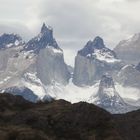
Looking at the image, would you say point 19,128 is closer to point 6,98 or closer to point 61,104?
point 61,104

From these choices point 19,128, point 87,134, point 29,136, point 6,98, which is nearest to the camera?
point 29,136

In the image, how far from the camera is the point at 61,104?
174 ft

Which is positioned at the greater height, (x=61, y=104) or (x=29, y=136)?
(x=61, y=104)

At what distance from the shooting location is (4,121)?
48.8 metres

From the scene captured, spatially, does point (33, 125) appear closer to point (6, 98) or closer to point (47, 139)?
point (47, 139)

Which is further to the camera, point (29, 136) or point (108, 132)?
point (108, 132)

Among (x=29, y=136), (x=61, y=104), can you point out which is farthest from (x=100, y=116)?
(x=29, y=136)

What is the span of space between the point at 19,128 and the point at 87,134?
583cm

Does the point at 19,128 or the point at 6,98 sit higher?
the point at 6,98

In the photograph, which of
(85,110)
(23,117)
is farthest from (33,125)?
(85,110)

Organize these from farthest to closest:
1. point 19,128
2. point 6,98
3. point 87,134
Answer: point 6,98 < point 87,134 < point 19,128

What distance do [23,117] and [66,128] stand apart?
3.70 m

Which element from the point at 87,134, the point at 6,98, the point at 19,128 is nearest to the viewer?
the point at 19,128

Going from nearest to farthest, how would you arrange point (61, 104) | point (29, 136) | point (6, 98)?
point (29, 136) < point (61, 104) < point (6, 98)
